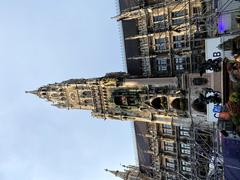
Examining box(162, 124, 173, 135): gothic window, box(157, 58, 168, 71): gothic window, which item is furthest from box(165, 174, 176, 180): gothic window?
box(157, 58, 168, 71): gothic window

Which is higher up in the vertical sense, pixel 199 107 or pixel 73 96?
pixel 199 107

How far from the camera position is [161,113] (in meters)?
49.1

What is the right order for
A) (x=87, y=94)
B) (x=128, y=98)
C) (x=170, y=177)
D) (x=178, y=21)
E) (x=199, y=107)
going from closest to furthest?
(x=199, y=107), (x=178, y=21), (x=128, y=98), (x=170, y=177), (x=87, y=94)

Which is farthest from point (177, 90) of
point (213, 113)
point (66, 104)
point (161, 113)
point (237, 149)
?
point (66, 104)

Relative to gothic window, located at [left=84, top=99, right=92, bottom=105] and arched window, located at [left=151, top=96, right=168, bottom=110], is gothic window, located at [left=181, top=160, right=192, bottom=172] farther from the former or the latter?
gothic window, located at [left=84, top=99, right=92, bottom=105]

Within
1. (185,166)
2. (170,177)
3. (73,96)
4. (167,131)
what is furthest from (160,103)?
(73,96)

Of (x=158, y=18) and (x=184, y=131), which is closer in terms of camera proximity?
(x=158, y=18)

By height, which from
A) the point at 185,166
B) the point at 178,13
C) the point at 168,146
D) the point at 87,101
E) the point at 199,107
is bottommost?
the point at 185,166

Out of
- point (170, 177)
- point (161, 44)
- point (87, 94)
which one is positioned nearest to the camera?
point (161, 44)

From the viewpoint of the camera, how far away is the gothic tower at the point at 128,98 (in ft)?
155

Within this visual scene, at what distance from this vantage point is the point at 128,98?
167 feet

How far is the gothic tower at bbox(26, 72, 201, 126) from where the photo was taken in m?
47.3

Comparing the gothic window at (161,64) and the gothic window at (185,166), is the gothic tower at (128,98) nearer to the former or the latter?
the gothic window at (161,64)

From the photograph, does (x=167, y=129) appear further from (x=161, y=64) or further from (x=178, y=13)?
(x=178, y=13)
